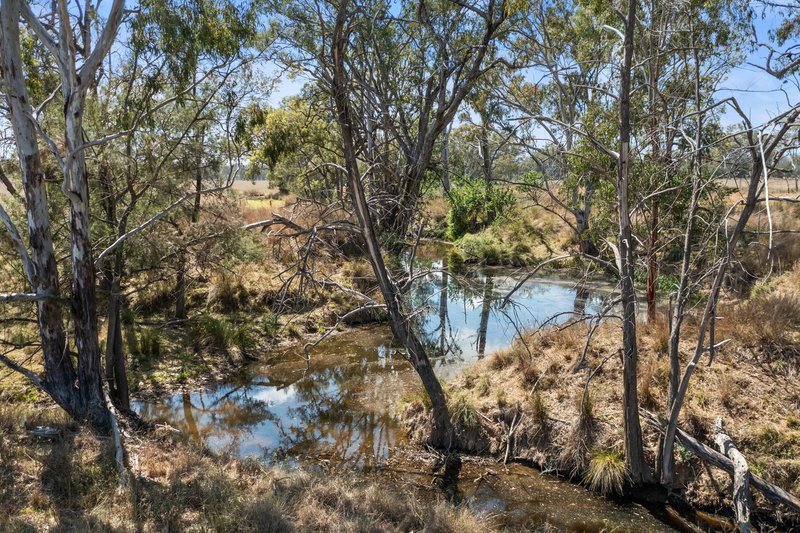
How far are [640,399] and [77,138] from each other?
8317 mm

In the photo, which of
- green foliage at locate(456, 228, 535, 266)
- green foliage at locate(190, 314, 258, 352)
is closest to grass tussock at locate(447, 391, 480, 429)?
green foliage at locate(190, 314, 258, 352)

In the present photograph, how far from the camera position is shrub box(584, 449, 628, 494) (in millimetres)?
7316

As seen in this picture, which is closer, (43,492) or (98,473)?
(43,492)

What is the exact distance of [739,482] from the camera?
5.89 meters

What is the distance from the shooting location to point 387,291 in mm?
8430

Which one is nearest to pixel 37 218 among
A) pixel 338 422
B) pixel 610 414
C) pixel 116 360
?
pixel 116 360

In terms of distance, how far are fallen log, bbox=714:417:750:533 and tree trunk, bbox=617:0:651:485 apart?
0.93m

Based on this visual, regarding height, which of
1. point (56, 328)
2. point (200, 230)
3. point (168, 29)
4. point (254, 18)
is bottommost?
point (56, 328)

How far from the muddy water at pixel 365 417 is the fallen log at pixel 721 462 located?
966 millimetres

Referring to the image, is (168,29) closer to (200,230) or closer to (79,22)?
(79,22)

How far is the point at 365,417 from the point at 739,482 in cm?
592

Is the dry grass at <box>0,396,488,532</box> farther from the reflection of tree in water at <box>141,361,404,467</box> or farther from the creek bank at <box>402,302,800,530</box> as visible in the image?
the creek bank at <box>402,302,800,530</box>

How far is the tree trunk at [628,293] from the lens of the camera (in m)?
6.33

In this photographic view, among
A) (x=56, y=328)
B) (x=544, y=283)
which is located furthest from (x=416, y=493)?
(x=544, y=283)
